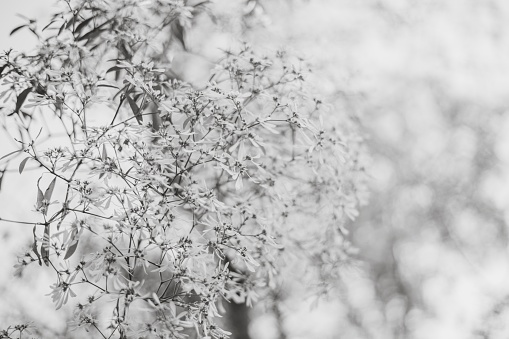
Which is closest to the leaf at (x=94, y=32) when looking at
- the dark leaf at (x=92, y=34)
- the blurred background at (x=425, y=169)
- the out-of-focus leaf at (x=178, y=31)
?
the dark leaf at (x=92, y=34)

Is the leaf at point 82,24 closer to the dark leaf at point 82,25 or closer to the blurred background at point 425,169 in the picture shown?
the dark leaf at point 82,25

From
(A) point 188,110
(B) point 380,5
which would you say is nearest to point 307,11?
(B) point 380,5

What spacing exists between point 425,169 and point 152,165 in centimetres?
437

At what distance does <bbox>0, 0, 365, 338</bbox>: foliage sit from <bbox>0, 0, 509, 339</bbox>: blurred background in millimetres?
1642

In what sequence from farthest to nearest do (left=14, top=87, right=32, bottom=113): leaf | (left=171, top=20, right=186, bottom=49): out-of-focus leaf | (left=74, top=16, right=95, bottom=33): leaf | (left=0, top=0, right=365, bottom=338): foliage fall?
(left=171, top=20, right=186, bottom=49): out-of-focus leaf → (left=74, top=16, right=95, bottom=33): leaf → (left=14, top=87, right=32, bottom=113): leaf → (left=0, top=0, right=365, bottom=338): foliage

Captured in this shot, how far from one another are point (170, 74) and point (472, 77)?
11.7ft

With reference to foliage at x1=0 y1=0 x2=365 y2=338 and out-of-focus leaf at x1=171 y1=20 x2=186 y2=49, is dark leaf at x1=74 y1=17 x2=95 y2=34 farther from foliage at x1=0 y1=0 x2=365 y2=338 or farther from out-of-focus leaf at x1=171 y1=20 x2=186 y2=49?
out-of-focus leaf at x1=171 y1=20 x2=186 y2=49

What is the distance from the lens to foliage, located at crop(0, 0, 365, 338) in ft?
4.02

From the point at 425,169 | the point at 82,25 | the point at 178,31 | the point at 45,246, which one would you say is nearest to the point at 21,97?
the point at 82,25

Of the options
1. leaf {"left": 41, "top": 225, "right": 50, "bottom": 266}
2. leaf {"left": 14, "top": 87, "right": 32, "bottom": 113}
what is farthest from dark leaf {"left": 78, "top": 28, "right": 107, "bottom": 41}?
leaf {"left": 41, "top": 225, "right": 50, "bottom": 266}

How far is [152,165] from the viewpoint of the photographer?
1.24 metres

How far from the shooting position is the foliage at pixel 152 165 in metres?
1.23

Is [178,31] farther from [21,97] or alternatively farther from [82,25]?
[21,97]

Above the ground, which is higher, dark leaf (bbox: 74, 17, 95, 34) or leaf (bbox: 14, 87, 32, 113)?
dark leaf (bbox: 74, 17, 95, 34)
